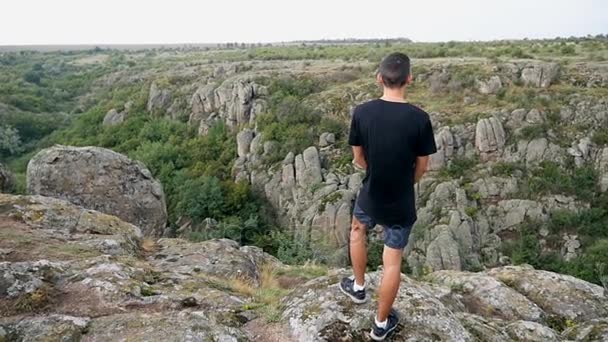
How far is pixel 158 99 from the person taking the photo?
47.8m

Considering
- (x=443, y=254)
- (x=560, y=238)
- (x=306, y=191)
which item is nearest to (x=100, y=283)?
(x=443, y=254)

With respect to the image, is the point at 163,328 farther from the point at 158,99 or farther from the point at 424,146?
the point at 158,99

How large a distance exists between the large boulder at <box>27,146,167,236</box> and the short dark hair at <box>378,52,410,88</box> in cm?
990

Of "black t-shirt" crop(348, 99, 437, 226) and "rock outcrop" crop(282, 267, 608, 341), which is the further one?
"rock outcrop" crop(282, 267, 608, 341)

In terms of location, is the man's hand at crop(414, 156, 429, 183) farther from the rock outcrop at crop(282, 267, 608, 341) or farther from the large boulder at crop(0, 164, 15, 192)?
the large boulder at crop(0, 164, 15, 192)

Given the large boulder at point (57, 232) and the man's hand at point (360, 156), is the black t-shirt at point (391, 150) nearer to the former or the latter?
the man's hand at point (360, 156)

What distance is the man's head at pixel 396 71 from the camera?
4.04 m

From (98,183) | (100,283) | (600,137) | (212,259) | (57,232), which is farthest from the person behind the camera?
(600,137)

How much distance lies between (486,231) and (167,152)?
24.2 m

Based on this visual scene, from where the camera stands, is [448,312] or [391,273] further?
[448,312]

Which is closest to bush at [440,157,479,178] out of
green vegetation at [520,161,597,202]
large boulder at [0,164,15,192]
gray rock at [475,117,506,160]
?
gray rock at [475,117,506,160]

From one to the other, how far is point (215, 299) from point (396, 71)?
362cm

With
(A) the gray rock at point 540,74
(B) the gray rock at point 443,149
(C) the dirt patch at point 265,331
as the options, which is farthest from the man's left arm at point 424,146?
(A) the gray rock at point 540,74

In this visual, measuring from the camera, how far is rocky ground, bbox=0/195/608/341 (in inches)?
196
